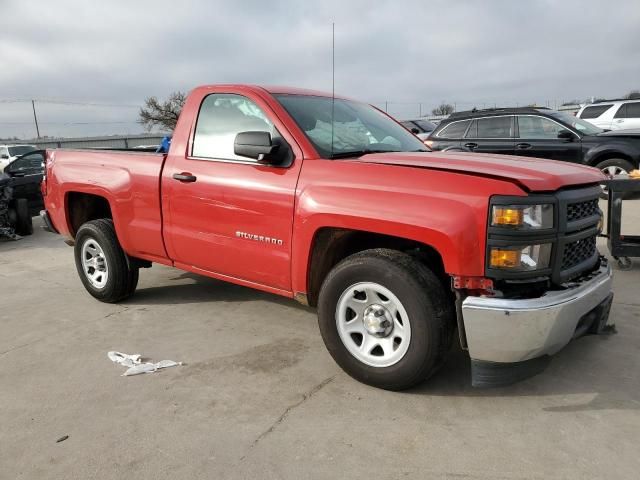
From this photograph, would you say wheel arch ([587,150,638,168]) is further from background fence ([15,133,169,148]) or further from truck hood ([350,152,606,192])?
background fence ([15,133,169,148])

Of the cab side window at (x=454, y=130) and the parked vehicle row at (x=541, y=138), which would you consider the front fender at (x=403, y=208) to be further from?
the cab side window at (x=454, y=130)

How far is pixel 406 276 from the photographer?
2.78m

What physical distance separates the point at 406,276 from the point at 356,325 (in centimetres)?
52

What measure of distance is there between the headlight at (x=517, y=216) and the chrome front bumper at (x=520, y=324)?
0.37m

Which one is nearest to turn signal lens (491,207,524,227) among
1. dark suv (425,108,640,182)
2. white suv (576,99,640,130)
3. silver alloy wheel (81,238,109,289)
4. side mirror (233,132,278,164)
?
side mirror (233,132,278,164)

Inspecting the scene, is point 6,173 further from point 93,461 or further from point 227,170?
point 93,461

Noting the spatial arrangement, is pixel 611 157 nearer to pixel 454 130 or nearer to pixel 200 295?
pixel 454 130

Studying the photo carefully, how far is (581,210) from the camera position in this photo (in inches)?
115

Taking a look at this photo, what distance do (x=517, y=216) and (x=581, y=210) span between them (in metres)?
0.66

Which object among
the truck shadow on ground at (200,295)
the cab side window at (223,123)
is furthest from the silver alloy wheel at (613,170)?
the cab side window at (223,123)

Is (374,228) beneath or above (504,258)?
above

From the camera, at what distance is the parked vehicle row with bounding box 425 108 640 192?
8.96 metres

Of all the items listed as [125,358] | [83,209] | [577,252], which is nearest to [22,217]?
[83,209]

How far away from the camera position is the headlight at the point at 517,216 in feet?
8.31
